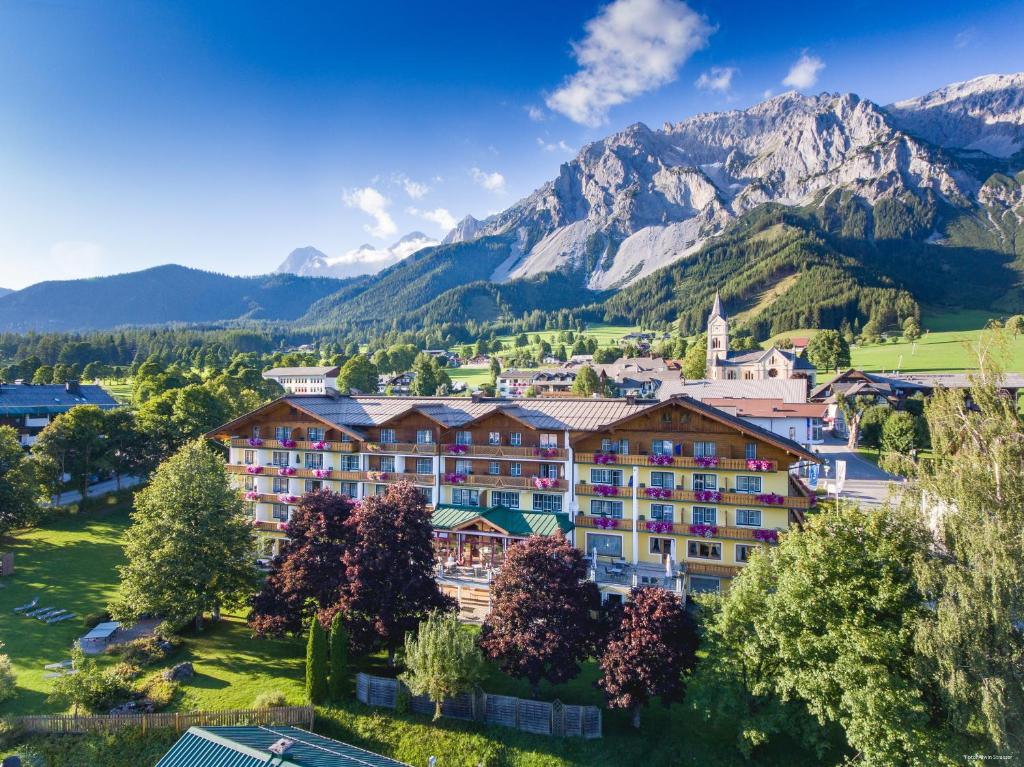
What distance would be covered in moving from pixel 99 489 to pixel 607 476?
204ft

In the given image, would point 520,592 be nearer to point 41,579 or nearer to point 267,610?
point 267,610

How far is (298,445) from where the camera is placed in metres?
49.3

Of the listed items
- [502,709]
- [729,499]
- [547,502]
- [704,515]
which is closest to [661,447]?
[704,515]

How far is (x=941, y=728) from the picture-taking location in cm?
2177

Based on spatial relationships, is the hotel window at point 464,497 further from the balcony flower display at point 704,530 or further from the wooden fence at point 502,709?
the wooden fence at point 502,709

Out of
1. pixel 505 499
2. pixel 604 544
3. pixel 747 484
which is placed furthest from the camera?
pixel 505 499

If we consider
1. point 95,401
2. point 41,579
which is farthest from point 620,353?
point 41,579

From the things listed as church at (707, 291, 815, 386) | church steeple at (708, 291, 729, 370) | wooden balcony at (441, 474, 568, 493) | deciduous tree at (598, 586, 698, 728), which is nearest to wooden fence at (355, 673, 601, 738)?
deciduous tree at (598, 586, 698, 728)

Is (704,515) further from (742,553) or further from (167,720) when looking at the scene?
(167,720)

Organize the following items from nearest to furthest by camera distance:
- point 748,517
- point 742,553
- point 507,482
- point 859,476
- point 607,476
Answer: point 742,553 < point 748,517 < point 607,476 < point 507,482 < point 859,476

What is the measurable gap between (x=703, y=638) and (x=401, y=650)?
16383 millimetres

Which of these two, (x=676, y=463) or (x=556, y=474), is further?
(x=556, y=474)

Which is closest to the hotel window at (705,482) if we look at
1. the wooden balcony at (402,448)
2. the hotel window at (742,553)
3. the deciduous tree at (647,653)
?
the hotel window at (742,553)

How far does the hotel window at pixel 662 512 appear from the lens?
3988cm
